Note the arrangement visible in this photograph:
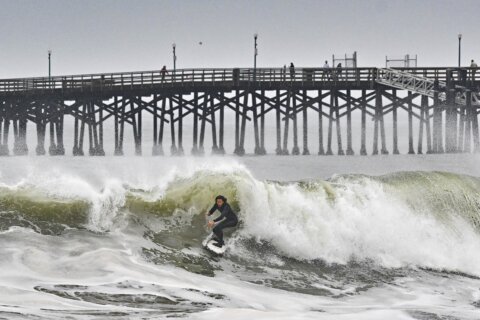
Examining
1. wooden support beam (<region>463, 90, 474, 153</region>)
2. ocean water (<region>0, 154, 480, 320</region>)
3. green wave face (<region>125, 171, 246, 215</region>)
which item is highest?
wooden support beam (<region>463, 90, 474, 153</region>)

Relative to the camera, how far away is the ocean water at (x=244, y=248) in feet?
41.5

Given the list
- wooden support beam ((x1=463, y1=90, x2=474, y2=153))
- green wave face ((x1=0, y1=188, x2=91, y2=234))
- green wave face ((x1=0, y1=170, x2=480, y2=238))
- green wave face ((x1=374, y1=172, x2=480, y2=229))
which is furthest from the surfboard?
wooden support beam ((x1=463, y1=90, x2=474, y2=153))

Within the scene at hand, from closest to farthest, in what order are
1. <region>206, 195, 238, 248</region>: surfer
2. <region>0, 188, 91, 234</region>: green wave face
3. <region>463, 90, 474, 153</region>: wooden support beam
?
<region>206, 195, 238, 248</region>: surfer, <region>0, 188, 91, 234</region>: green wave face, <region>463, 90, 474, 153</region>: wooden support beam

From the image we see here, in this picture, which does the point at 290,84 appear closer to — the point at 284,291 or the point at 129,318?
the point at 284,291

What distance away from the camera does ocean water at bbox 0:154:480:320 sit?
498 inches

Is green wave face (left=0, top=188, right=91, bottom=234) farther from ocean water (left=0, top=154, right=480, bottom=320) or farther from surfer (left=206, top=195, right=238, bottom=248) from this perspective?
surfer (left=206, top=195, right=238, bottom=248)

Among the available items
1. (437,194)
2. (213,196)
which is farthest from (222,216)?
(437,194)

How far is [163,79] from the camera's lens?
139 feet

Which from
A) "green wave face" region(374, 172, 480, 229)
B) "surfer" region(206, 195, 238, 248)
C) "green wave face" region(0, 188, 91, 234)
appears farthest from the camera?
"green wave face" region(374, 172, 480, 229)

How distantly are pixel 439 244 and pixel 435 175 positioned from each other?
11.0 feet

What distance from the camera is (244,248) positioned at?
17.0 m

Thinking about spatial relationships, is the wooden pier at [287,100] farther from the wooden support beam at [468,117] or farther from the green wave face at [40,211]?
the green wave face at [40,211]

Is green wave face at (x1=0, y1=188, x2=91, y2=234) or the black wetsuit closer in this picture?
the black wetsuit

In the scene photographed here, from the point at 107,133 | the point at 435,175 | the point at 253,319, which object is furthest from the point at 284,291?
the point at 107,133
